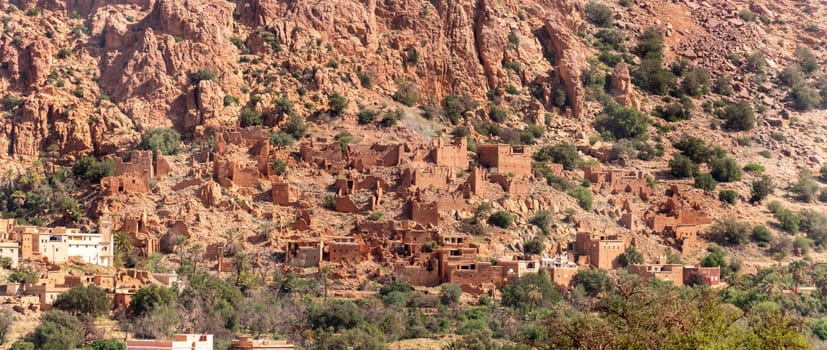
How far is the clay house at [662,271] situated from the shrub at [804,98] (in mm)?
28896

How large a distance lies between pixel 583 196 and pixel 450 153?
649 centimetres

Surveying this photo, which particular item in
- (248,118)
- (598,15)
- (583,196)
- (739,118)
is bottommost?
(583,196)

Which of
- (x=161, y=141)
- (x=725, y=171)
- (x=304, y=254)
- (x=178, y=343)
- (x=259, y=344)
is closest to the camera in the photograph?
(x=178, y=343)

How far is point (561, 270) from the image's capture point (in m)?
85.9

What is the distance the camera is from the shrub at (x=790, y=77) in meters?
117

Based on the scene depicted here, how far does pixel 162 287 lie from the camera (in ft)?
258

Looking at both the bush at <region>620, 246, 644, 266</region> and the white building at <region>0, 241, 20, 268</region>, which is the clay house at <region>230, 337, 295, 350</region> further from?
the bush at <region>620, 246, 644, 266</region>

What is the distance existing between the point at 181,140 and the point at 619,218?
2044 centimetres

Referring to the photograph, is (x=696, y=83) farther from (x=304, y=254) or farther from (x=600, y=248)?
(x=304, y=254)

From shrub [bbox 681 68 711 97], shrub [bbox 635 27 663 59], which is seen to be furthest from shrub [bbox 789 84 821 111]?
shrub [bbox 635 27 663 59]

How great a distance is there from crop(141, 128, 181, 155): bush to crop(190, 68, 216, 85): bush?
3.74 metres

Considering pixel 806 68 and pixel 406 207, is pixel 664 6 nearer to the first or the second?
pixel 806 68

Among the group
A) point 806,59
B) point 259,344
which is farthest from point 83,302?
point 806,59

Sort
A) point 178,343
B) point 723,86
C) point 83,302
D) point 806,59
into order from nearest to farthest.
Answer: point 178,343
point 83,302
point 723,86
point 806,59
